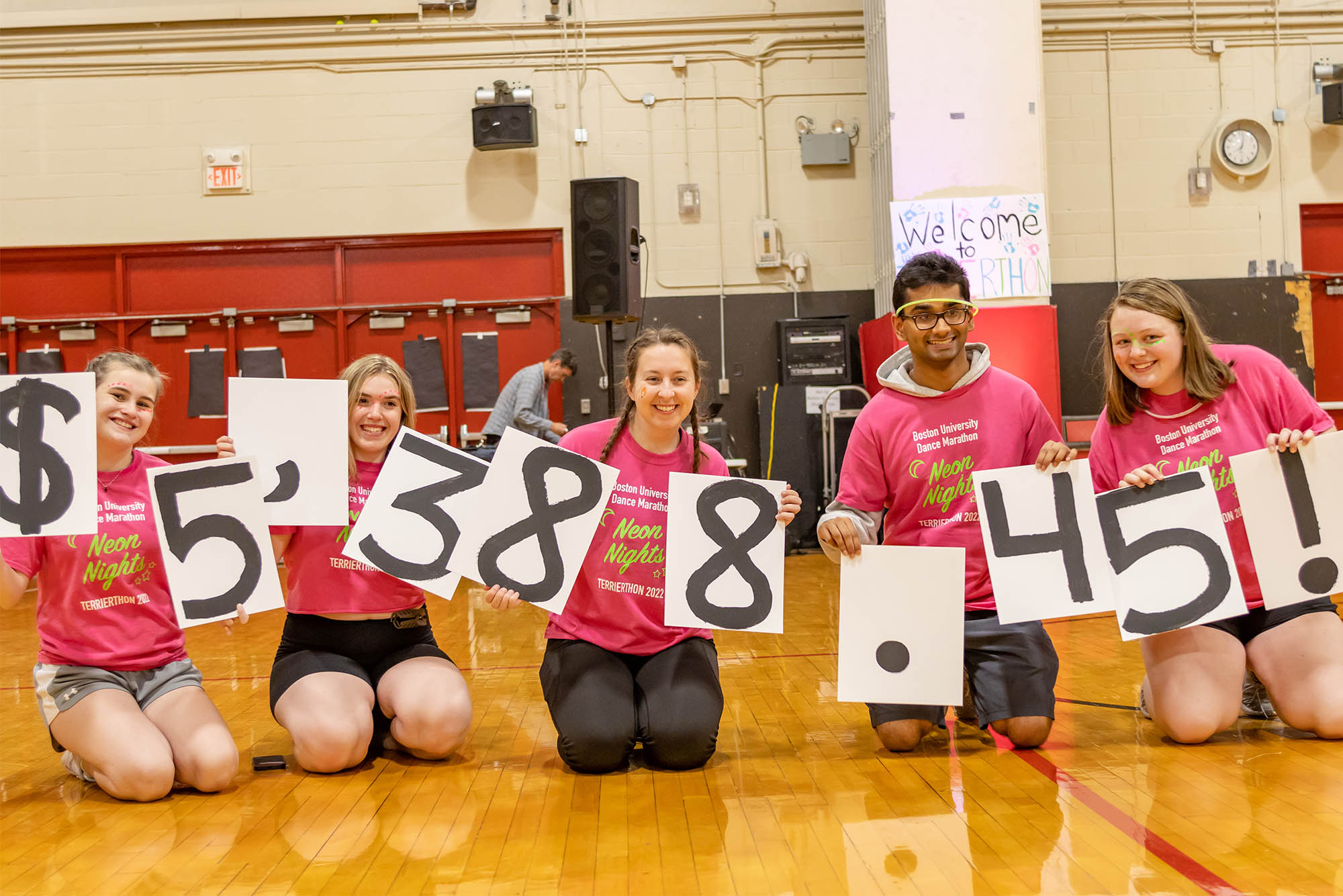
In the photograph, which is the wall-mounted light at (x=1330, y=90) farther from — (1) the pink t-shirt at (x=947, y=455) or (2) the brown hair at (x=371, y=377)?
(2) the brown hair at (x=371, y=377)

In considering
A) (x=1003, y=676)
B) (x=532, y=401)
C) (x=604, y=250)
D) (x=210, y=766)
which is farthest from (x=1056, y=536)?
(x=532, y=401)

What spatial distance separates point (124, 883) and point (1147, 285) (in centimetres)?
248

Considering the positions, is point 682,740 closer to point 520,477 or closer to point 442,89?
point 520,477

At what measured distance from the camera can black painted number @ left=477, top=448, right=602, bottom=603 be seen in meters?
2.43

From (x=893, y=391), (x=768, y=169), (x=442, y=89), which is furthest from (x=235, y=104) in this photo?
(x=893, y=391)

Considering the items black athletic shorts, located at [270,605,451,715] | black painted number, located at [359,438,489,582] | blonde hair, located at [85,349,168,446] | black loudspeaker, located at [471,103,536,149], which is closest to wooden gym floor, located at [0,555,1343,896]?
black athletic shorts, located at [270,605,451,715]

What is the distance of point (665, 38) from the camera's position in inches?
295

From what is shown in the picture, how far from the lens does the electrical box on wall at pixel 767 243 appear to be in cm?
746

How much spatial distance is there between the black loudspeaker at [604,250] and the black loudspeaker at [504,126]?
1615mm

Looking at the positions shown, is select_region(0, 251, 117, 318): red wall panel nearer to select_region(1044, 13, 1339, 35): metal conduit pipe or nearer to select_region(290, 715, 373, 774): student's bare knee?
select_region(290, 715, 373, 774): student's bare knee

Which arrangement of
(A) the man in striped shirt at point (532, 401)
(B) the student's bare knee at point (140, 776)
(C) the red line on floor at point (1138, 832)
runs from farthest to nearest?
(A) the man in striped shirt at point (532, 401)
(B) the student's bare knee at point (140, 776)
(C) the red line on floor at point (1138, 832)

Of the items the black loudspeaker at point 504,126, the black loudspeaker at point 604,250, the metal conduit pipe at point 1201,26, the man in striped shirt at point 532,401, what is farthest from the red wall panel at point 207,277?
the metal conduit pipe at point 1201,26

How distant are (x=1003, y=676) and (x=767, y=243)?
535 cm

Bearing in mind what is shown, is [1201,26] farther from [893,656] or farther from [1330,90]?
[893,656]
